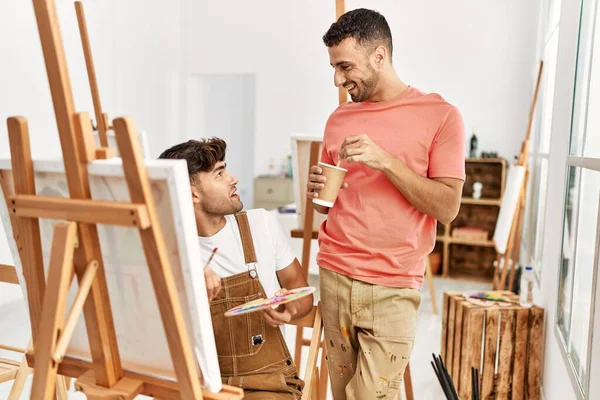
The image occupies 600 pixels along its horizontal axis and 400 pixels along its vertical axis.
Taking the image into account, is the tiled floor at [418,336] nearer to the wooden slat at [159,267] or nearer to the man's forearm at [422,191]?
the man's forearm at [422,191]

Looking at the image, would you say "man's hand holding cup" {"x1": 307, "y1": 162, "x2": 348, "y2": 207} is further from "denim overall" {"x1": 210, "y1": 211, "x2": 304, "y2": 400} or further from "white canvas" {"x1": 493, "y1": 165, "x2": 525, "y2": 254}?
"white canvas" {"x1": 493, "y1": 165, "x2": 525, "y2": 254}

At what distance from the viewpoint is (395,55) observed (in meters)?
6.21

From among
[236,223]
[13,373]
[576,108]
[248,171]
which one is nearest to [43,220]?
[236,223]

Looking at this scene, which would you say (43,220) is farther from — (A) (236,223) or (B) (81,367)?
(A) (236,223)

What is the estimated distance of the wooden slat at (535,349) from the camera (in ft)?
8.57

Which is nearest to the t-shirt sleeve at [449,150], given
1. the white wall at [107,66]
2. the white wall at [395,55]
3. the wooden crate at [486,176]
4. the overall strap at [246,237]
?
the overall strap at [246,237]

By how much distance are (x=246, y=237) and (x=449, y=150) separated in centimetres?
64

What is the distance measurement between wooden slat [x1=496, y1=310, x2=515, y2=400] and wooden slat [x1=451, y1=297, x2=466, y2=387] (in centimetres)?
18

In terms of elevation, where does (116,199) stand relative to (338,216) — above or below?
above

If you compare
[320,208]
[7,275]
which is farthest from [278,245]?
[7,275]

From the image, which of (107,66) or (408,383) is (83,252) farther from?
(107,66)

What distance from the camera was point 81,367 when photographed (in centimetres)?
133

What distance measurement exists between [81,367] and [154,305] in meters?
0.30

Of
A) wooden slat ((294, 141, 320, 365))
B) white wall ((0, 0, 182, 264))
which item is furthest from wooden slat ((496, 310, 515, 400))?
white wall ((0, 0, 182, 264))
